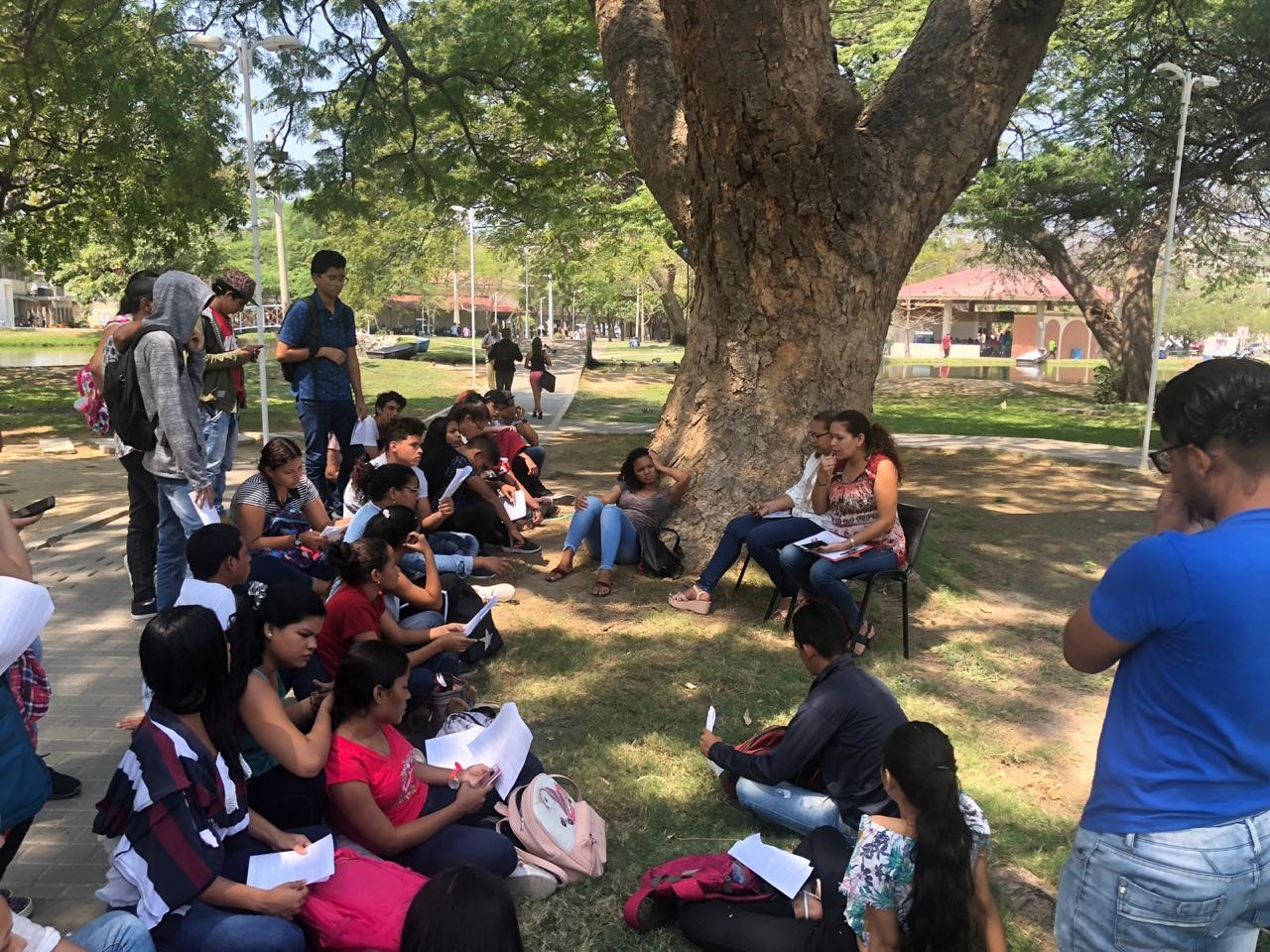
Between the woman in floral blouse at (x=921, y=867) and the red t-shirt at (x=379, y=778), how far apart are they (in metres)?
1.40

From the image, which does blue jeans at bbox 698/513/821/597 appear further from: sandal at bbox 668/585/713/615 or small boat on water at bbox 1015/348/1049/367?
small boat on water at bbox 1015/348/1049/367

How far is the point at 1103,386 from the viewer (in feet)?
76.5

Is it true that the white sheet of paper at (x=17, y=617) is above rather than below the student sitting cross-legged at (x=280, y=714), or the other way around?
above

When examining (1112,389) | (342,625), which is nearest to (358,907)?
(342,625)

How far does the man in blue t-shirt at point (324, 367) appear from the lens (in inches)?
251

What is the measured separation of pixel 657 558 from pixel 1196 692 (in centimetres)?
454

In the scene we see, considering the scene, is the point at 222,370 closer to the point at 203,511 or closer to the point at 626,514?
the point at 203,511

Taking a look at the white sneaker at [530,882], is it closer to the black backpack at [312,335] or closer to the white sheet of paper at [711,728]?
the white sheet of paper at [711,728]

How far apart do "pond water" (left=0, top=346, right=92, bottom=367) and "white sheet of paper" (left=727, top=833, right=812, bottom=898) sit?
107 ft

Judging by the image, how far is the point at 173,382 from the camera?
14.5 feet

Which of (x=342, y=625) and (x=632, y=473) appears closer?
(x=342, y=625)

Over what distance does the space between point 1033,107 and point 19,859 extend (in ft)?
64.2

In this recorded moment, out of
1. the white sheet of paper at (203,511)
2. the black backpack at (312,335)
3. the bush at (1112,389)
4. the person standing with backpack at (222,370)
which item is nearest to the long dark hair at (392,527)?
the white sheet of paper at (203,511)

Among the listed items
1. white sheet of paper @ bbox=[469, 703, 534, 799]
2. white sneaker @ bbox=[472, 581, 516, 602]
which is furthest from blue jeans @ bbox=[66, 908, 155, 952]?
white sneaker @ bbox=[472, 581, 516, 602]
